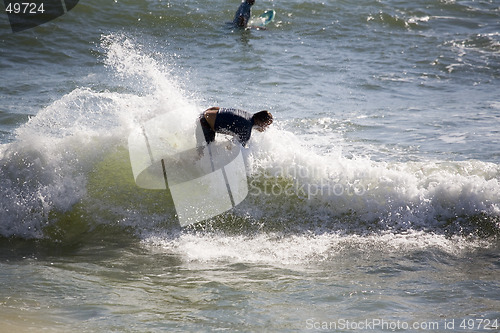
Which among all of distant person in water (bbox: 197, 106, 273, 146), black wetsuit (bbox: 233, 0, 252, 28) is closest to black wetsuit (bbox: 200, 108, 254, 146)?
distant person in water (bbox: 197, 106, 273, 146)

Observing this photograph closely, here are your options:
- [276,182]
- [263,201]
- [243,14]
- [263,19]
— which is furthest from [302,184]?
[263,19]

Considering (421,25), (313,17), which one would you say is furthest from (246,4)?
(421,25)

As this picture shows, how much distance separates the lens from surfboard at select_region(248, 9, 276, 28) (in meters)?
15.1

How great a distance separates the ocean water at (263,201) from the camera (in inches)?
171

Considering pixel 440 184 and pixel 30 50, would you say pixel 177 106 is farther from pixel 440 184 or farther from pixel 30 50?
pixel 30 50

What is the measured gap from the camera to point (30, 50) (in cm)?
1242

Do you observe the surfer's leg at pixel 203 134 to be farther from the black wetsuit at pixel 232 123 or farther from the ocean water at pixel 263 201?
the ocean water at pixel 263 201

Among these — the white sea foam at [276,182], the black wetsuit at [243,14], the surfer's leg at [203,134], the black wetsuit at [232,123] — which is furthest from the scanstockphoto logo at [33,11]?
the black wetsuit at [232,123]

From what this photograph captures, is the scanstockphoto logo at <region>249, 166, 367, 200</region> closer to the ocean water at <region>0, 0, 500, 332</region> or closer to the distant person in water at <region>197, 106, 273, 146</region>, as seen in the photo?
the ocean water at <region>0, 0, 500, 332</region>

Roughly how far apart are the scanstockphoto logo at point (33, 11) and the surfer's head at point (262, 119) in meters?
9.12

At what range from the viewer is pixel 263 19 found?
15.2 meters

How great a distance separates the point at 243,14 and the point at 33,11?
551cm

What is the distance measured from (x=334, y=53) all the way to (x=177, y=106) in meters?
7.46

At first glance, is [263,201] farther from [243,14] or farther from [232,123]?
[243,14]
